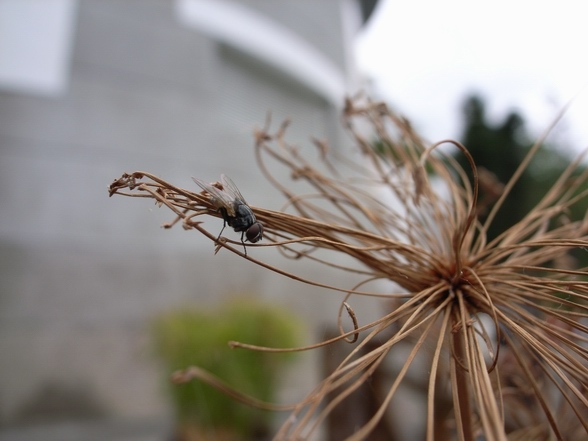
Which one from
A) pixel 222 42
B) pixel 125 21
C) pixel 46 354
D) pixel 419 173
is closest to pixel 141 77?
pixel 125 21

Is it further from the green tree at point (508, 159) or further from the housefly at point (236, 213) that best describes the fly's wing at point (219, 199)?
the green tree at point (508, 159)

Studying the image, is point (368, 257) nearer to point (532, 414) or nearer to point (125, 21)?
point (532, 414)

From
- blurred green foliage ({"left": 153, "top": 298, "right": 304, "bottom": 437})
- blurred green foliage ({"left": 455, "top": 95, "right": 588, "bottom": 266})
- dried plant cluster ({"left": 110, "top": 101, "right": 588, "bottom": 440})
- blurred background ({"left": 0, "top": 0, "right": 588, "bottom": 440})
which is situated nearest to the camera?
dried plant cluster ({"left": 110, "top": 101, "right": 588, "bottom": 440})

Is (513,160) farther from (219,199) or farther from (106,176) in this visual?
(106,176)

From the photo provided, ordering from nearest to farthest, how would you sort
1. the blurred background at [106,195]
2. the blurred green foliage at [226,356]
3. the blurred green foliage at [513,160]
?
the blurred green foliage at [513,160], the blurred green foliage at [226,356], the blurred background at [106,195]

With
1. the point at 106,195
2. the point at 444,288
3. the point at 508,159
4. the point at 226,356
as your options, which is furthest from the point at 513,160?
the point at 106,195

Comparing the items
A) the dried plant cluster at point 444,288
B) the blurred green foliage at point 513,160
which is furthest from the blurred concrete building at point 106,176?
the dried plant cluster at point 444,288

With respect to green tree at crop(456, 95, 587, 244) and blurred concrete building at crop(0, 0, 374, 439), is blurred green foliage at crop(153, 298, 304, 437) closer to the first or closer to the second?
blurred concrete building at crop(0, 0, 374, 439)

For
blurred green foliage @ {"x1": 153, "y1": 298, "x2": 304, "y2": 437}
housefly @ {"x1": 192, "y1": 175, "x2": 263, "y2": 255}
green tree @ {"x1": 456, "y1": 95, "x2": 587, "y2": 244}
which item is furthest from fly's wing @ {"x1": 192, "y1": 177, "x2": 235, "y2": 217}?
blurred green foliage @ {"x1": 153, "y1": 298, "x2": 304, "y2": 437}
